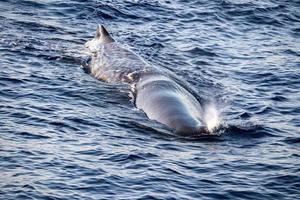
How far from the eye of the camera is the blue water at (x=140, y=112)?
14.8 metres

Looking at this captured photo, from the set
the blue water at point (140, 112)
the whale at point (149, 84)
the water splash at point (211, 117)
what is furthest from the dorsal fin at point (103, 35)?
the water splash at point (211, 117)

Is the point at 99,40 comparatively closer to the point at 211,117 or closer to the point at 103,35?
the point at 103,35

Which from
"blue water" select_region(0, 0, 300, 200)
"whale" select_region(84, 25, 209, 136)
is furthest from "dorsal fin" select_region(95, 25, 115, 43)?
"blue water" select_region(0, 0, 300, 200)

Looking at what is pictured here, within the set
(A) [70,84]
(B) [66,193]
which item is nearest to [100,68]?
(A) [70,84]

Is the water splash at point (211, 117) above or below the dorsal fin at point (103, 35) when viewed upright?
below

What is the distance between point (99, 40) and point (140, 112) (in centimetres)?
741

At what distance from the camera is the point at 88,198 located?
1368cm

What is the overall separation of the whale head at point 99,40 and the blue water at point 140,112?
0.49 meters

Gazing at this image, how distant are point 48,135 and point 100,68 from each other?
22.7 ft

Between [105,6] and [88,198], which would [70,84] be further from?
[105,6]

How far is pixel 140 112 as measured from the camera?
19266 mm

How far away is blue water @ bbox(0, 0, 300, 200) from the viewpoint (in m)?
14.8

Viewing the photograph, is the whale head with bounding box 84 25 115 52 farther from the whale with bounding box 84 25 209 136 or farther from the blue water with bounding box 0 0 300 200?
the blue water with bounding box 0 0 300 200

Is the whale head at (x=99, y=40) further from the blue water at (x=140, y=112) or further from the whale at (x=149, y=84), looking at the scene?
the blue water at (x=140, y=112)
